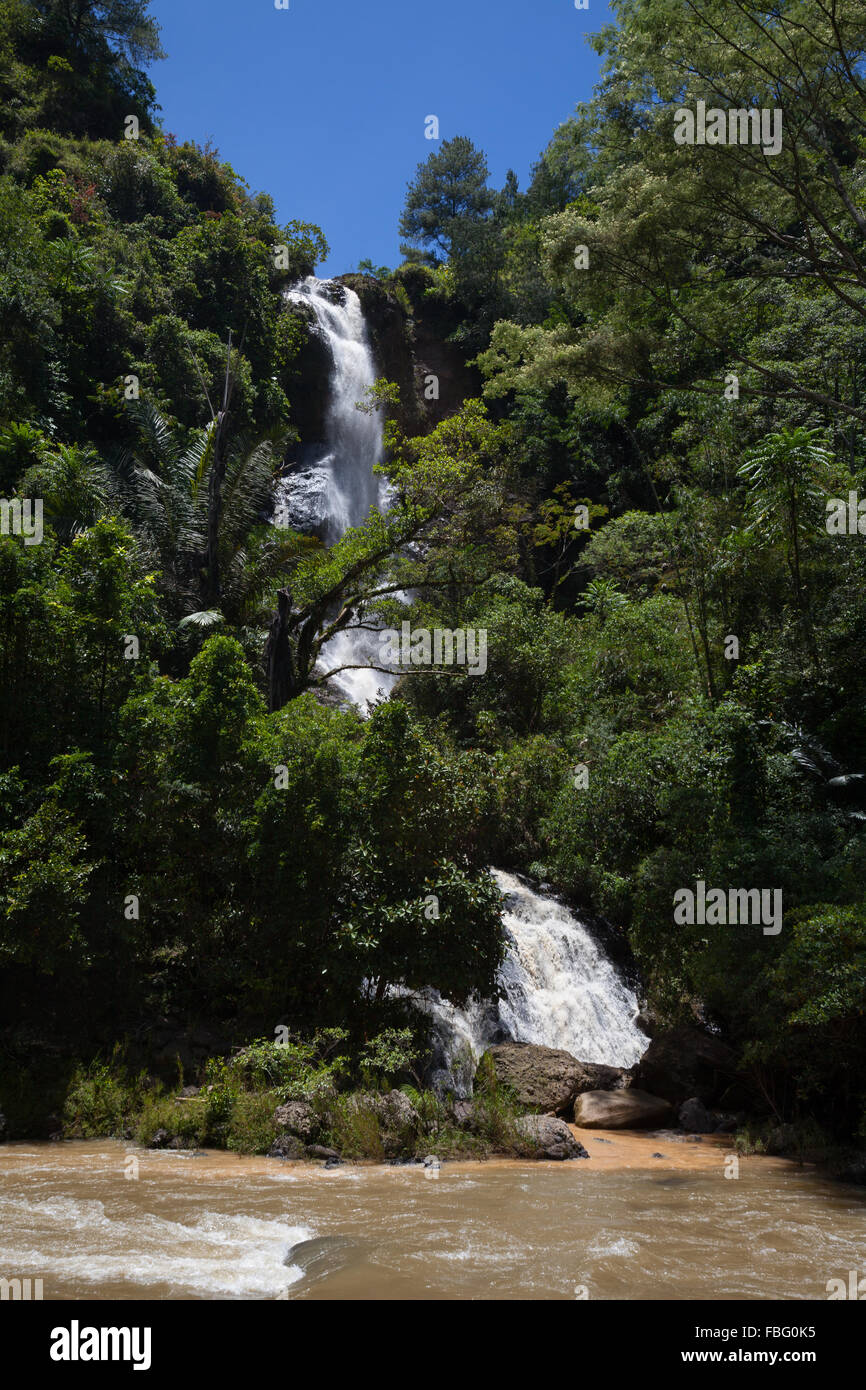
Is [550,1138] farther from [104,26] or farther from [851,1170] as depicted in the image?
[104,26]

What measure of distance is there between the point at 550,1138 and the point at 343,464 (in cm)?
2550

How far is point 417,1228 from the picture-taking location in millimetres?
6840

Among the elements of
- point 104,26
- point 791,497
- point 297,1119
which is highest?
point 104,26

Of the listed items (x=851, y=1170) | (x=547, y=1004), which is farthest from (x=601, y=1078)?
(x=851, y=1170)

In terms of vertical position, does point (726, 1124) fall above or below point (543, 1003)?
below

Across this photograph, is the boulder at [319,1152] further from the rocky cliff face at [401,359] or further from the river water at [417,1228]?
the rocky cliff face at [401,359]

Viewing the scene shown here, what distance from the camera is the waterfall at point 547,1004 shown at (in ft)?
43.6

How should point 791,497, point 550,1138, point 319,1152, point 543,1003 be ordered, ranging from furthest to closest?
point 791,497 → point 543,1003 → point 550,1138 → point 319,1152

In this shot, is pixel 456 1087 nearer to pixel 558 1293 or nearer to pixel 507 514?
pixel 558 1293

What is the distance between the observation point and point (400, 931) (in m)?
11.6

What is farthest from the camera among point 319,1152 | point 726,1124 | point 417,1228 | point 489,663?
point 489,663

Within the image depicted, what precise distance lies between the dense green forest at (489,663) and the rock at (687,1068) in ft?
2.50

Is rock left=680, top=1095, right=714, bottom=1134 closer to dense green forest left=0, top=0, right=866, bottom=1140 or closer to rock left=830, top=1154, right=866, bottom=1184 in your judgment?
dense green forest left=0, top=0, right=866, bottom=1140

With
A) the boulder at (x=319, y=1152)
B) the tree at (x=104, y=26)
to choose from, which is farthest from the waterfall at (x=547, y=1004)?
the tree at (x=104, y=26)
